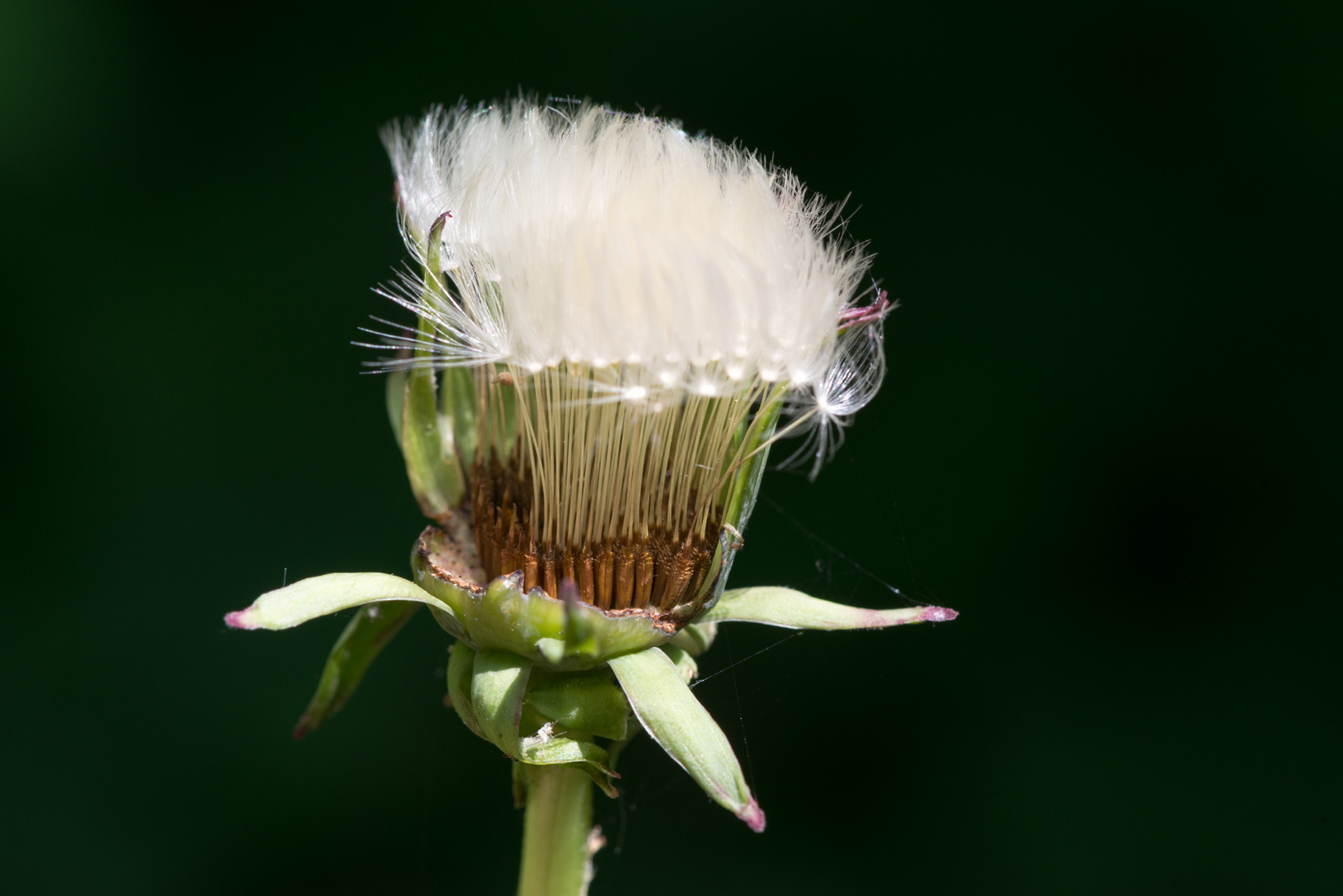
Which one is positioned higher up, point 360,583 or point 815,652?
point 360,583

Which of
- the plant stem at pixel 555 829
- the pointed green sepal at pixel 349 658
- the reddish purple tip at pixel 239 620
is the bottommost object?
the plant stem at pixel 555 829

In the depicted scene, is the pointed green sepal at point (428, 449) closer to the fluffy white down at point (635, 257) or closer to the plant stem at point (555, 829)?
the fluffy white down at point (635, 257)

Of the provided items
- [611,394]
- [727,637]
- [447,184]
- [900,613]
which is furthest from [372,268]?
[900,613]

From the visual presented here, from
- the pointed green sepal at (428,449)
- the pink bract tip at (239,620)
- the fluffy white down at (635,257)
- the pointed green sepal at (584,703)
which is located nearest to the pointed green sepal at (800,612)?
the pointed green sepal at (584,703)

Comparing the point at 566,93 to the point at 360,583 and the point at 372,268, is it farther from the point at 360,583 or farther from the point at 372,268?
the point at 360,583

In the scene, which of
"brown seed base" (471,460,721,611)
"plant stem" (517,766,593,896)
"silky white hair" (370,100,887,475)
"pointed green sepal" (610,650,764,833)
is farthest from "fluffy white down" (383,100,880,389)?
"plant stem" (517,766,593,896)

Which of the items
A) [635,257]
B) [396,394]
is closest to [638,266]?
[635,257]

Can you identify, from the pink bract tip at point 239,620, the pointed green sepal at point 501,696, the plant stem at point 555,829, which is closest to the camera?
the pink bract tip at point 239,620
